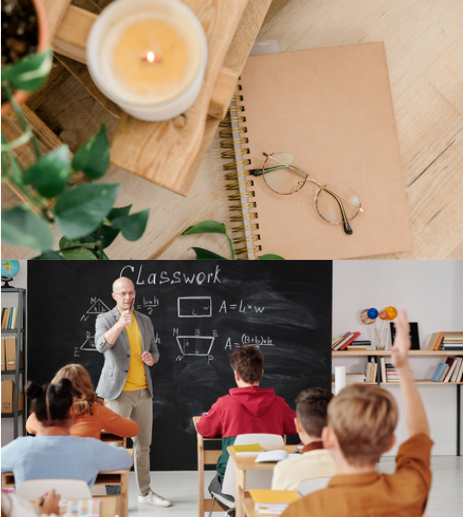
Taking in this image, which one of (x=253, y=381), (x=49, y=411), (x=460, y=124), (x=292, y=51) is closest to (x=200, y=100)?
(x=49, y=411)

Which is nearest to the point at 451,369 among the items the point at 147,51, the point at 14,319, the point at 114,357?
the point at 114,357

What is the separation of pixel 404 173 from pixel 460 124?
510mm

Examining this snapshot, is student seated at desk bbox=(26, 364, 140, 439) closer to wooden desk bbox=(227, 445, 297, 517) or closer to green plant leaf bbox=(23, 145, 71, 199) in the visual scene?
wooden desk bbox=(227, 445, 297, 517)

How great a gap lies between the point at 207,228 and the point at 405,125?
1.49m

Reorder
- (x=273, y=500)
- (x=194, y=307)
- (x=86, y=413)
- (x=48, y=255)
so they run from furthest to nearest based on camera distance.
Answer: (x=194, y=307) → (x=86, y=413) → (x=48, y=255) → (x=273, y=500)

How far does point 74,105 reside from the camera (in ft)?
12.4

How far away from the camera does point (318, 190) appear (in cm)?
403

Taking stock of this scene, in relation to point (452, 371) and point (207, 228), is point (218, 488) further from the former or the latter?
point (452, 371)

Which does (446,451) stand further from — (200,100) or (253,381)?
(200,100)

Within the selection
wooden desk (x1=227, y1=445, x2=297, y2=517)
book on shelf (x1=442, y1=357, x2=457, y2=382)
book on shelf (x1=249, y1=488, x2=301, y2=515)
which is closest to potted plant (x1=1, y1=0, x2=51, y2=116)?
book on shelf (x1=249, y1=488, x2=301, y2=515)

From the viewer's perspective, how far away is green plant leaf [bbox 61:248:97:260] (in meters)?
3.70

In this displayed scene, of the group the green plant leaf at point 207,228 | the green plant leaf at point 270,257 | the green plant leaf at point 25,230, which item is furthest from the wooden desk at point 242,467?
the green plant leaf at point 25,230

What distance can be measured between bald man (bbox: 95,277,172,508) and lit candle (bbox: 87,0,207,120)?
2328 mm

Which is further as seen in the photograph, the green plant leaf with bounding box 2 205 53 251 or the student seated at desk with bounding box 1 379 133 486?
the student seated at desk with bounding box 1 379 133 486
